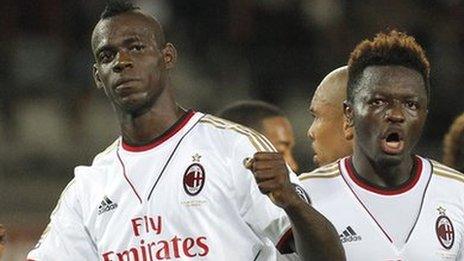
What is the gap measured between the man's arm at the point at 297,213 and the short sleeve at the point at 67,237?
3.03ft

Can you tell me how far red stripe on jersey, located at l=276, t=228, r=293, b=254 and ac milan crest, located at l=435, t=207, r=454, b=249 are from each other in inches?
22.1

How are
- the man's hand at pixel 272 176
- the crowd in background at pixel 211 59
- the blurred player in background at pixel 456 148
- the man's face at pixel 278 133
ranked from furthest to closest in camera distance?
the crowd in background at pixel 211 59
the man's face at pixel 278 133
the blurred player in background at pixel 456 148
the man's hand at pixel 272 176

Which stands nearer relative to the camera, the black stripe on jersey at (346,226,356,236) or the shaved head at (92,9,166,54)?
the black stripe on jersey at (346,226,356,236)

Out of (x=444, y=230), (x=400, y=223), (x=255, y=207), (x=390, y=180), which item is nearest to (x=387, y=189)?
(x=390, y=180)

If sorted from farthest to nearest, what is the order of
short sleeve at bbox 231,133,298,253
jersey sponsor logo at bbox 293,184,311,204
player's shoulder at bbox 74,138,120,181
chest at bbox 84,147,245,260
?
player's shoulder at bbox 74,138,120,181 < chest at bbox 84,147,245,260 < short sleeve at bbox 231,133,298,253 < jersey sponsor logo at bbox 293,184,311,204

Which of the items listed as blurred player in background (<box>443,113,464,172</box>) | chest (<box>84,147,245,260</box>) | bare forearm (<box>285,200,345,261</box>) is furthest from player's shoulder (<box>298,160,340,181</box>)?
blurred player in background (<box>443,113,464,172</box>)

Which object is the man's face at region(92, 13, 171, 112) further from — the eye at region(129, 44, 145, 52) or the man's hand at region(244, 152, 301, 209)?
the man's hand at region(244, 152, 301, 209)

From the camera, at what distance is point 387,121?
4.44m

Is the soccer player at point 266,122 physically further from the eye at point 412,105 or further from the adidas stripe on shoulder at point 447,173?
the eye at point 412,105

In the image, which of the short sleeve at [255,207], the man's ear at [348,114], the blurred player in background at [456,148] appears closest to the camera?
the short sleeve at [255,207]

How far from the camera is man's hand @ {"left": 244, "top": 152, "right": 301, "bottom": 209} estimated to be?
395 centimetres

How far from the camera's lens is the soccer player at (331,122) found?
5.46 m

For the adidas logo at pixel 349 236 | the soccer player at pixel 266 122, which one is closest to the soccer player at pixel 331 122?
the adidas logo at pixel 349 236

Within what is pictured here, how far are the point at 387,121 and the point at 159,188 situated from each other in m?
0.89
